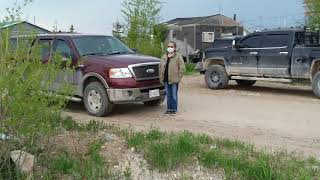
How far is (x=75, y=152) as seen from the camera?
23.2 feet

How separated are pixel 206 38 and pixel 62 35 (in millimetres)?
22483

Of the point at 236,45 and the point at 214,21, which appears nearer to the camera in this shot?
the point at 236,45

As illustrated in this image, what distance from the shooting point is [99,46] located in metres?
11.1

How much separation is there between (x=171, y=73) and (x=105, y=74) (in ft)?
4.52

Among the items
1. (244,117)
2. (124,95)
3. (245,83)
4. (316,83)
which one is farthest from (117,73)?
(245,83)

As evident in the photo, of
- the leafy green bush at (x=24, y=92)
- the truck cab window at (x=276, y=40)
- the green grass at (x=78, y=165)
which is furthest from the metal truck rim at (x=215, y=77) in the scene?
the leafy green bush at (x=24, y=92)

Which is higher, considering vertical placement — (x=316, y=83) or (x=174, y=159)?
(x=316, y=83)

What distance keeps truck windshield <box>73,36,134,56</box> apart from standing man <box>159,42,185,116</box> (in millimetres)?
1348

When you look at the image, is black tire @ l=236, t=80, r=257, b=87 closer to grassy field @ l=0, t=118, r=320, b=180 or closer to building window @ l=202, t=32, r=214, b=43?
grassy field @ l=0, t=118, r=320, b=180

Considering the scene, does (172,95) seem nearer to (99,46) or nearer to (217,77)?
(99,46)

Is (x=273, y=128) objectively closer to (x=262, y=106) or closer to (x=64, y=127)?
(x=262, y=106)

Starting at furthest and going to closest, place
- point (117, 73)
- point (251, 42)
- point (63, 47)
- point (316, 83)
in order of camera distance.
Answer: point (251, 42) < point (316, 83) < point (63, 47) < point (117, 73)

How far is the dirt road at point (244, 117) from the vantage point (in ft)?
27.1

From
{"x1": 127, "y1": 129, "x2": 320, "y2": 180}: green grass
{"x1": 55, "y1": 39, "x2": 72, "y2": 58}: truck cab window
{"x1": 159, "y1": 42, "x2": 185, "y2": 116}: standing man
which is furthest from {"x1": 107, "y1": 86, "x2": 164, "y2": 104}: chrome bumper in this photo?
{"x1": 127, "y1": 129, "x2": 320, "y2": 180}: green grass
